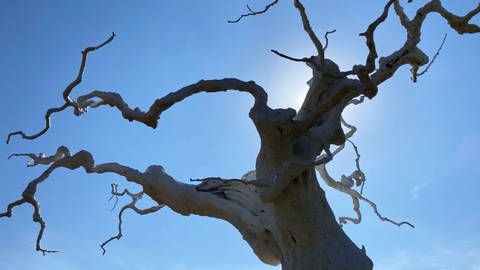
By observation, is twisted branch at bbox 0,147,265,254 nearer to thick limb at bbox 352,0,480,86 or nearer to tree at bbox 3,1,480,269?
tree at bbox 3,1,480,269

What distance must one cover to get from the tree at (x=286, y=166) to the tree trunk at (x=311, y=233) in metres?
0.01

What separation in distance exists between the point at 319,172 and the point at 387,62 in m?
2.29

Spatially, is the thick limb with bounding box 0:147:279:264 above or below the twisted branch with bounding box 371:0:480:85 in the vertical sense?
below

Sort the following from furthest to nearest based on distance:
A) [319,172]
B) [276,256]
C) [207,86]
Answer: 1. [319,172]
2. [276,256]
3. [207,86]

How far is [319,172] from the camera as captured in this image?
7758 millimetres

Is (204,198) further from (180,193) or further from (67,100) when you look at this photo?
(67,100)

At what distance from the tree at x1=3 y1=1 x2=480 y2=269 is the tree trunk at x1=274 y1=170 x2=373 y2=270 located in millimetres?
11

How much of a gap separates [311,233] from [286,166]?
1.22 meters

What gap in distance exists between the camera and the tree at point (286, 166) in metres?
4.71

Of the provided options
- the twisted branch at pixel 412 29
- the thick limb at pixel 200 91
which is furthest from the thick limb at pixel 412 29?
the thick limb at pixel 200 91

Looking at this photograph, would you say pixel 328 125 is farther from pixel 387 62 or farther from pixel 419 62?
pixel 419 62

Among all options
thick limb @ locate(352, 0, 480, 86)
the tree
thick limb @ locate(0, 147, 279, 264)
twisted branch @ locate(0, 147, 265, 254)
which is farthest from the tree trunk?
thick limb @ locate(352, 0, 480, 86)

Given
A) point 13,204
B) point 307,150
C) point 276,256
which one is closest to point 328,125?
point 307,150

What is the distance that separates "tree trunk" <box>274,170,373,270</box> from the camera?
5.29 meters
